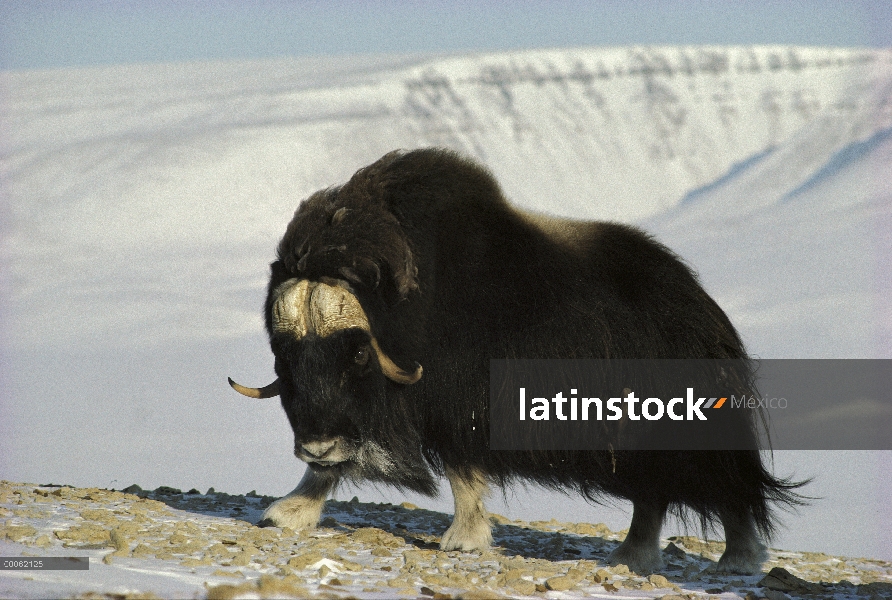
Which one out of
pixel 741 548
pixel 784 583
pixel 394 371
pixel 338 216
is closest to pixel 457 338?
pixel 394 371

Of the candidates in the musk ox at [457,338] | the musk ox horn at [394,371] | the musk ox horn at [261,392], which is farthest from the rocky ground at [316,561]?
the musk ox horn at [394,371]

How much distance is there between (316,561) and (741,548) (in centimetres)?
190

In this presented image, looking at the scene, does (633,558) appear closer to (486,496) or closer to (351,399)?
(486,496)

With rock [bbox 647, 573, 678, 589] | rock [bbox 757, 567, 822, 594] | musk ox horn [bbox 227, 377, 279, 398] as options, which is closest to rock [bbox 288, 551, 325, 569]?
musk ox horn [bbox 227, 377, 279, 398]

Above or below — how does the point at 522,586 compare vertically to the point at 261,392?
below

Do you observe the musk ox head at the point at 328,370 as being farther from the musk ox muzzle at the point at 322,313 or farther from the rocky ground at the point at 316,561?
the rocky ground at the point at 316,561

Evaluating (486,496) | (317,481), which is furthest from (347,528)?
(486,496)

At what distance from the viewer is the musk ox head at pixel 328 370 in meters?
4.17

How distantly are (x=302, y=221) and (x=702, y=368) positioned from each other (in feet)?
5.83

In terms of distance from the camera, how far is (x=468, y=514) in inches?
175

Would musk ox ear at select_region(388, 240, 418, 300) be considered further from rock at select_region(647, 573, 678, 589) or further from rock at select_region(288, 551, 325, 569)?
rock at select_region(647, 573, 678, 589)

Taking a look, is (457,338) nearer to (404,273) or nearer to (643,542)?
(404,273)

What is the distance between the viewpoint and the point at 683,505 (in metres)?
4.46

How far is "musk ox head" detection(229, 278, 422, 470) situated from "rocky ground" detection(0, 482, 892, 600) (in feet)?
1.33
